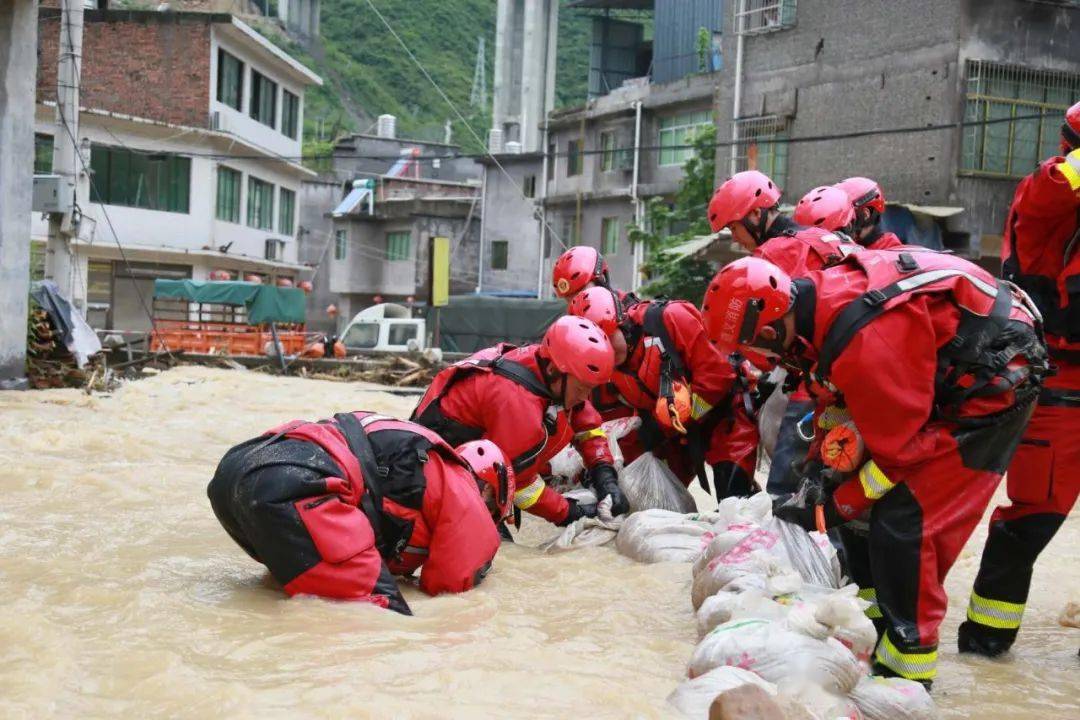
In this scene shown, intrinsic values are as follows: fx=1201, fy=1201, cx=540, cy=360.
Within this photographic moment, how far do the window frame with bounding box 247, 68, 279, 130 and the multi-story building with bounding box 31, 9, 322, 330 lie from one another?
0.22 ft

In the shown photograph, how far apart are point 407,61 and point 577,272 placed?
54749mm

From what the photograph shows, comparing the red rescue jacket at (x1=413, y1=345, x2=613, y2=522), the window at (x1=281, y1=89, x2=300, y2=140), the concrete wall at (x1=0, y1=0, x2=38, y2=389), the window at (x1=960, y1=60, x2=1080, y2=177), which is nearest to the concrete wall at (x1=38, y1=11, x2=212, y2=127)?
the window at (x1=281, y1=89, x2=300, y2=140)

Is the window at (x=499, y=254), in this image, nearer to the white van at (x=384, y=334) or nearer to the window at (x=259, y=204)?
the window at (x=259, y=204)

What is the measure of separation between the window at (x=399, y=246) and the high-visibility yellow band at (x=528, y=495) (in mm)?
36934

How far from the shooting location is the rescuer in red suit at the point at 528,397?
17.1 ft

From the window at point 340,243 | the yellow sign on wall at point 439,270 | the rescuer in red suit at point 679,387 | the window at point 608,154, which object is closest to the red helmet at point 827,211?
the rescuer in red suit at point 679,387

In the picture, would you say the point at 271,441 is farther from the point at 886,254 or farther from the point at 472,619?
the point at 886,254

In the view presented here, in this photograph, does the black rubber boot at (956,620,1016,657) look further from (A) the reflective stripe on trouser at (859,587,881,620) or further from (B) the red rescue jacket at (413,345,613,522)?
(B) the red rescue jacket at (413,345,613,522)

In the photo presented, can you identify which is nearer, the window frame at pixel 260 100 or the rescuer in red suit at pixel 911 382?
the rescuer in red suit at pixel 911 382

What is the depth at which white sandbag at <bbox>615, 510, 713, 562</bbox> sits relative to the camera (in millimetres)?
5203

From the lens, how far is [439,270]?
2247 centimetres

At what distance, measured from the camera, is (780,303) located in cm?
355

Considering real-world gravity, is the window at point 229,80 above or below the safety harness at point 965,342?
above

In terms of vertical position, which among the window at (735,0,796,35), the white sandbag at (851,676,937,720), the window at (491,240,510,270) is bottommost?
the white sandbag at (851,676,937,720)
